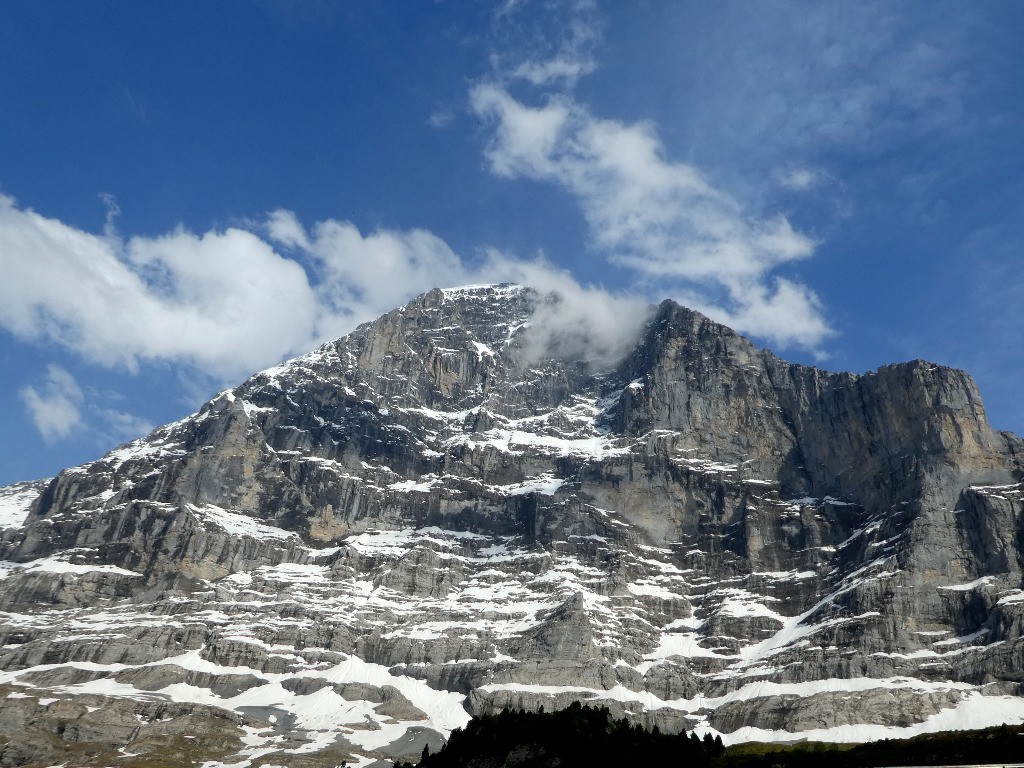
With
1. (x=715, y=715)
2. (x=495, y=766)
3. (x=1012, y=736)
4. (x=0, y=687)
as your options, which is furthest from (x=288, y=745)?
(x=1012, y=736)

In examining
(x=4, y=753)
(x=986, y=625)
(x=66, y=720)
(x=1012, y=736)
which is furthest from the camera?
(x=986, y=625)

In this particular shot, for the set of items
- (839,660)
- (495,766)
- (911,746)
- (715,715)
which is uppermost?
(839,660)

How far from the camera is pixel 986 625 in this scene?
7657 inches

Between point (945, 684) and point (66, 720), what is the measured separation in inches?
7202

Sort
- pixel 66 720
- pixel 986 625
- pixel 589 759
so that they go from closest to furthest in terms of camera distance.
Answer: pixel 589 759 → pixel 66 720 → pixel 986 625

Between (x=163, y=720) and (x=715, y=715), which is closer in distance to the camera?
(x=163, y=720)

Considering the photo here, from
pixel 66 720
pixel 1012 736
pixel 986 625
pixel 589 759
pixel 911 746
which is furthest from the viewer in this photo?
pixel 986 625

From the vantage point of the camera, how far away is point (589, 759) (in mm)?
88500

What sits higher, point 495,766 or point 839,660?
point 839,660

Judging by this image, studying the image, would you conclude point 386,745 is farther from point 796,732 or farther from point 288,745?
point 796,732

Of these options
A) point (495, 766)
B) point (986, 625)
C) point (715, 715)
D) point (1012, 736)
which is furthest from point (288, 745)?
point (986, 625)

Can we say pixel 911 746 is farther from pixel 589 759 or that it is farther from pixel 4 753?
pixel 4 753

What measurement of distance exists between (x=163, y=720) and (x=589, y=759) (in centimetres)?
13249

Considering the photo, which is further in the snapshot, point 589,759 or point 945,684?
point 945,684
